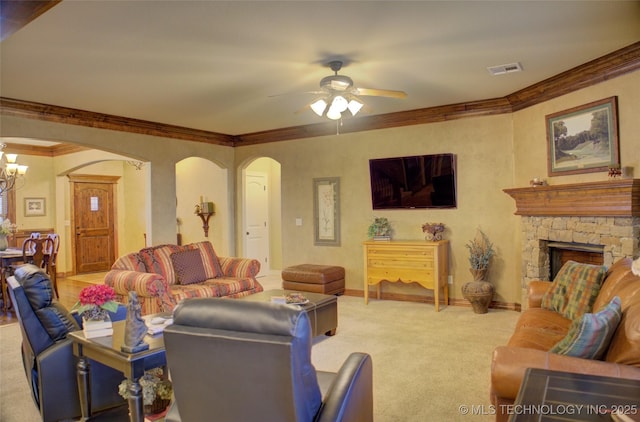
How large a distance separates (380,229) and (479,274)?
152cm

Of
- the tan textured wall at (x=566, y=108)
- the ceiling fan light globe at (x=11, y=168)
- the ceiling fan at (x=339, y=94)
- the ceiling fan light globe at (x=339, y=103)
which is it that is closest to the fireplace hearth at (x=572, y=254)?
the tan textured wall at (x=566, y=108)

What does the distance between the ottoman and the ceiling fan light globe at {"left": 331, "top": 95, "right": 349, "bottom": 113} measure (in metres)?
2.89

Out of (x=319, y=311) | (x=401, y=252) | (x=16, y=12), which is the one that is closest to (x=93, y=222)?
(x=401, y=252)

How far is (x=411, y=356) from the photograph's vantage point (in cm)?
389

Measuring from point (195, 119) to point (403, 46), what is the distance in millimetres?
3798

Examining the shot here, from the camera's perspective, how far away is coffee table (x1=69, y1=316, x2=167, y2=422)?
2.33 m

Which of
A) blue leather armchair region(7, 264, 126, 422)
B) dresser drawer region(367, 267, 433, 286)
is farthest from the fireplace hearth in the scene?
blue leather armchair region(7, 264, 126, 422)

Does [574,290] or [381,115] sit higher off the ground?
[381,115]

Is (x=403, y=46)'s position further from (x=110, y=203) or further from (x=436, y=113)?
(x=110, y=203)

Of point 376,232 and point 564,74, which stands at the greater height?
point 564,74

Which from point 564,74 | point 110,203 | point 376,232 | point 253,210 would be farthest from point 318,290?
point 110,203

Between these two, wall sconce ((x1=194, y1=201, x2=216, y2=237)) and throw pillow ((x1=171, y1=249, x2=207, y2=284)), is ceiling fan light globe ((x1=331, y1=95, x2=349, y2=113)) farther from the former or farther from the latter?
wall sconce ((x1=194, y1=201, x2=216, y2=237))

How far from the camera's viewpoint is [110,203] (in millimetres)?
10047

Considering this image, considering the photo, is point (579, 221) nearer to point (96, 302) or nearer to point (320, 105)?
point (320, 105)
